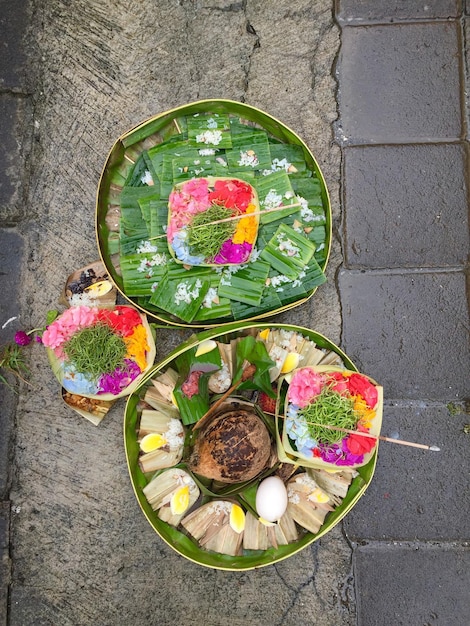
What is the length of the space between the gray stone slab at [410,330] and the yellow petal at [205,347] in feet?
2.61

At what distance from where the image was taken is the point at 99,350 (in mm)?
2154

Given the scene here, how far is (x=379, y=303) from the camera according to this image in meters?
2.69

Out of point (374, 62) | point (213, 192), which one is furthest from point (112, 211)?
point (374, 62)

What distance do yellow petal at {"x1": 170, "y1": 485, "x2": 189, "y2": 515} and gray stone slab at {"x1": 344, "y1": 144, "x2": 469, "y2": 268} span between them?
1.38 meters

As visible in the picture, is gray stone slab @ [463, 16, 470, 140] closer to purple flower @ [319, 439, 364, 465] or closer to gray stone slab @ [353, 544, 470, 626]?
purple flower @ [319, 439, 364, 465]

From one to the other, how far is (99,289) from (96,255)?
23 cm

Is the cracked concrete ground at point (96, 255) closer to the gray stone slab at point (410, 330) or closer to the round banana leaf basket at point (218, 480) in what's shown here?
the gray stone slab at point (410, 330)

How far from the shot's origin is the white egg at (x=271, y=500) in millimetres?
2133

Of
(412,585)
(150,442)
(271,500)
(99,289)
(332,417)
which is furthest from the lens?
(412,585)

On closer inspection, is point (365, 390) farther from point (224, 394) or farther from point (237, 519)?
point (237, 519)

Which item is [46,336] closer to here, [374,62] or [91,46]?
[91,46]

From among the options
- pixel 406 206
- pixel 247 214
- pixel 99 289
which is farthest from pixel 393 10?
pixel 99 289

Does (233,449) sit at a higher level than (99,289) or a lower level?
lower

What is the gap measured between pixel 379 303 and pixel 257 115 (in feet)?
3.66
